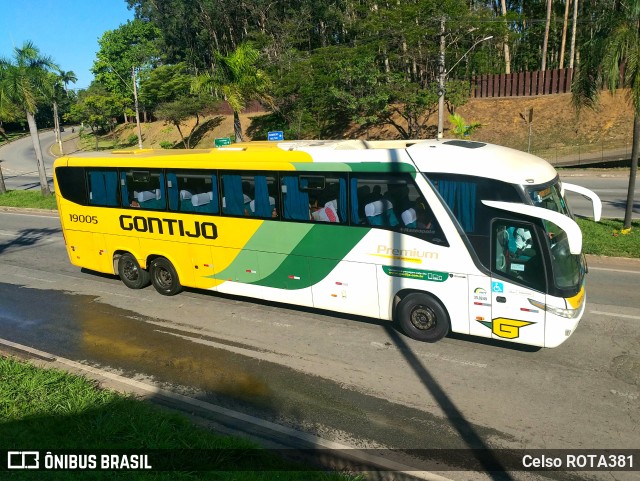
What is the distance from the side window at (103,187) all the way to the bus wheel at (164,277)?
183 centimetres

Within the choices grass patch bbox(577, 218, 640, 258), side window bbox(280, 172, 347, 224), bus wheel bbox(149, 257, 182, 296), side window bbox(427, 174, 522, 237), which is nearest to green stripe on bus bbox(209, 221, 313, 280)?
side window bbox(280, 172, 347, 224)

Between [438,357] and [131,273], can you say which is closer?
[438,357]

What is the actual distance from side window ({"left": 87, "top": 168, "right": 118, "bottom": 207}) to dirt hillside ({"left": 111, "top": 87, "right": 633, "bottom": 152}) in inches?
1276

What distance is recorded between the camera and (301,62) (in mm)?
41625

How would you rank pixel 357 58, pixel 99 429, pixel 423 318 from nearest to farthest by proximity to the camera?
pixel 99 429 → pixel 423 318 → pixel 357 58

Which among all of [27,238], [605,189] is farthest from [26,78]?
[605,189]

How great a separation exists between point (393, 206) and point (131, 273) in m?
7.45

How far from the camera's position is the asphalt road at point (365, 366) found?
6777mm

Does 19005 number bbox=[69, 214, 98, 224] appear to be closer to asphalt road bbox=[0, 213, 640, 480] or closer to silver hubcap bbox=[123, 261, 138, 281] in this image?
silver hubcap bbox=[123, 261, 138, 281]

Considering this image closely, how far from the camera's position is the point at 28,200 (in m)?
29.3

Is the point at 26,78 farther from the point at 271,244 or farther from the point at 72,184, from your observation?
the point at 271,244

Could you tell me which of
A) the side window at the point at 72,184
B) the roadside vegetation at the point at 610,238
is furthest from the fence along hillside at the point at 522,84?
the side window at the point at 72,184

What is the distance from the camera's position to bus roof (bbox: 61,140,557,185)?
830 cm

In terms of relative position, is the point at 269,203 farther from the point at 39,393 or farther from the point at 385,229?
the point at 39,393
